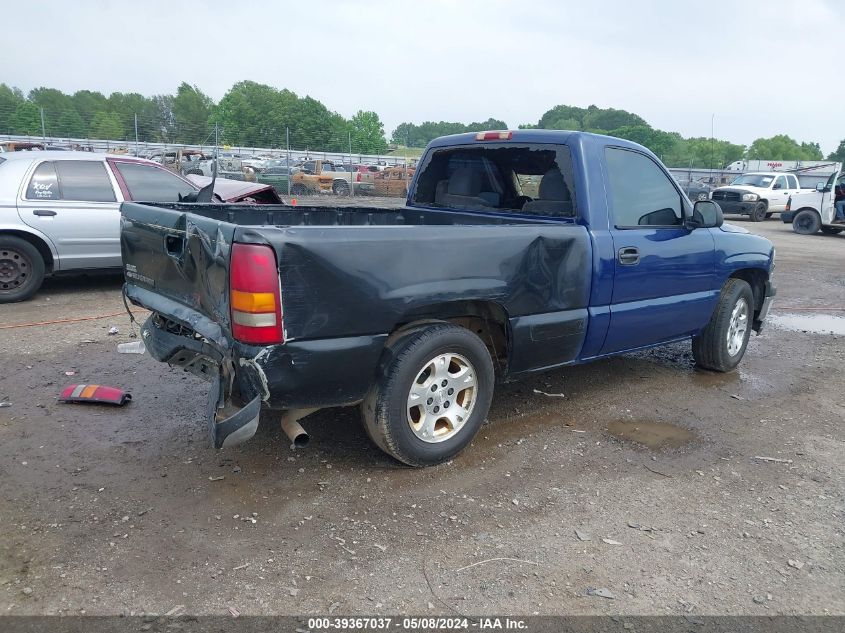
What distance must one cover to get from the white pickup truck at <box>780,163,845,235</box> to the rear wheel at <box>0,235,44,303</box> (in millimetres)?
19629

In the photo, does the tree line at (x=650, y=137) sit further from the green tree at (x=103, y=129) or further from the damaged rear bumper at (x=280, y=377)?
the damaged rear bumper at (x=280, y=377)

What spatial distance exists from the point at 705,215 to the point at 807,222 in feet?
58.2

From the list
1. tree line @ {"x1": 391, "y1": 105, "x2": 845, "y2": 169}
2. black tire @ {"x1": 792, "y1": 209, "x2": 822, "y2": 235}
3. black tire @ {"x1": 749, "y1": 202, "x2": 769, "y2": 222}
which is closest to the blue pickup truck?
black tire @ {"x1": 792, "y1": 209, "x2": 822, "y2": 235}

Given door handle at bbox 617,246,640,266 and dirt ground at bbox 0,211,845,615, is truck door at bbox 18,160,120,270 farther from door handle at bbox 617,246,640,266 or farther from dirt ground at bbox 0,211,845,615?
door handle at bbox 617,246,640,266

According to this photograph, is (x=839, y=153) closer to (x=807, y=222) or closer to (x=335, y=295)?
(x=807, y=222)

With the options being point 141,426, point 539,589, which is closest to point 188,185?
point 141,426

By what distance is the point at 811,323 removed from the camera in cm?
800

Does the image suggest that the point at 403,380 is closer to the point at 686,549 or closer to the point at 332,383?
the point at 332,383

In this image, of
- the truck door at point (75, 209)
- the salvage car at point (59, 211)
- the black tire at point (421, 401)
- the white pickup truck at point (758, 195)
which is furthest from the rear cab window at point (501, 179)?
the white pickup truck at point (758, 195)

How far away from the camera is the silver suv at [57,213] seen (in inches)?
285

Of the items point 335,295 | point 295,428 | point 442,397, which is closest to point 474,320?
point 442,397

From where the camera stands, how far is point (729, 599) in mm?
2701

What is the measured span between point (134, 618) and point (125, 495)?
102cm

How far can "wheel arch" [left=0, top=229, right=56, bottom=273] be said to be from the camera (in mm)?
7227
